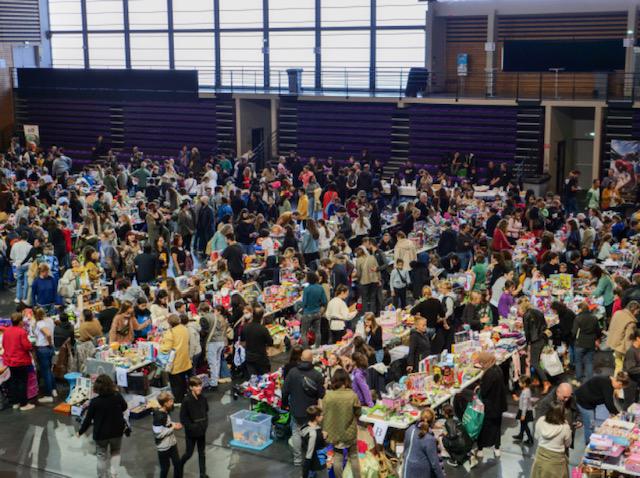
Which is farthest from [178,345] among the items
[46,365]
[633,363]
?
[633,363]

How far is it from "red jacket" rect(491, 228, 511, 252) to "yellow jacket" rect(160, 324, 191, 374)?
753cm

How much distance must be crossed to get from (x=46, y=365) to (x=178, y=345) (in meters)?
2.19

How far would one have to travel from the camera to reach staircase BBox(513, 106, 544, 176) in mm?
26453

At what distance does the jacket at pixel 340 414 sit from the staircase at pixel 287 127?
2145 cm

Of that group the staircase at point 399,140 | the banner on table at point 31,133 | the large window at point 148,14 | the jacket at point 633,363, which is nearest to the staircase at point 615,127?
the staircase at point 399,140

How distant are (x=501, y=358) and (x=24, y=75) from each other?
91.8 ft

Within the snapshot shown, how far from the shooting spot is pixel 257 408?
1163 centimetres

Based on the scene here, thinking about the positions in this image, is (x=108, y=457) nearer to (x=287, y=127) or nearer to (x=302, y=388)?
(x=302, y=388)

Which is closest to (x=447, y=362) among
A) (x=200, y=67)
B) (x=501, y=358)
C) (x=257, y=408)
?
(x=501, y=358)

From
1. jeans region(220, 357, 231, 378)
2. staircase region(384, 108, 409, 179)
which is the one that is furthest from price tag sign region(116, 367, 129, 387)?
staircase region(384, 108, 409, 179)

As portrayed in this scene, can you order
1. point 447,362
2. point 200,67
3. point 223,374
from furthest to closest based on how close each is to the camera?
point 200,67, point 223,374, point 447,362

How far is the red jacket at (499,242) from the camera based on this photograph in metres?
17.4

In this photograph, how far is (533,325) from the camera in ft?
41.3

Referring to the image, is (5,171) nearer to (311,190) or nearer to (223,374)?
(311,190)
